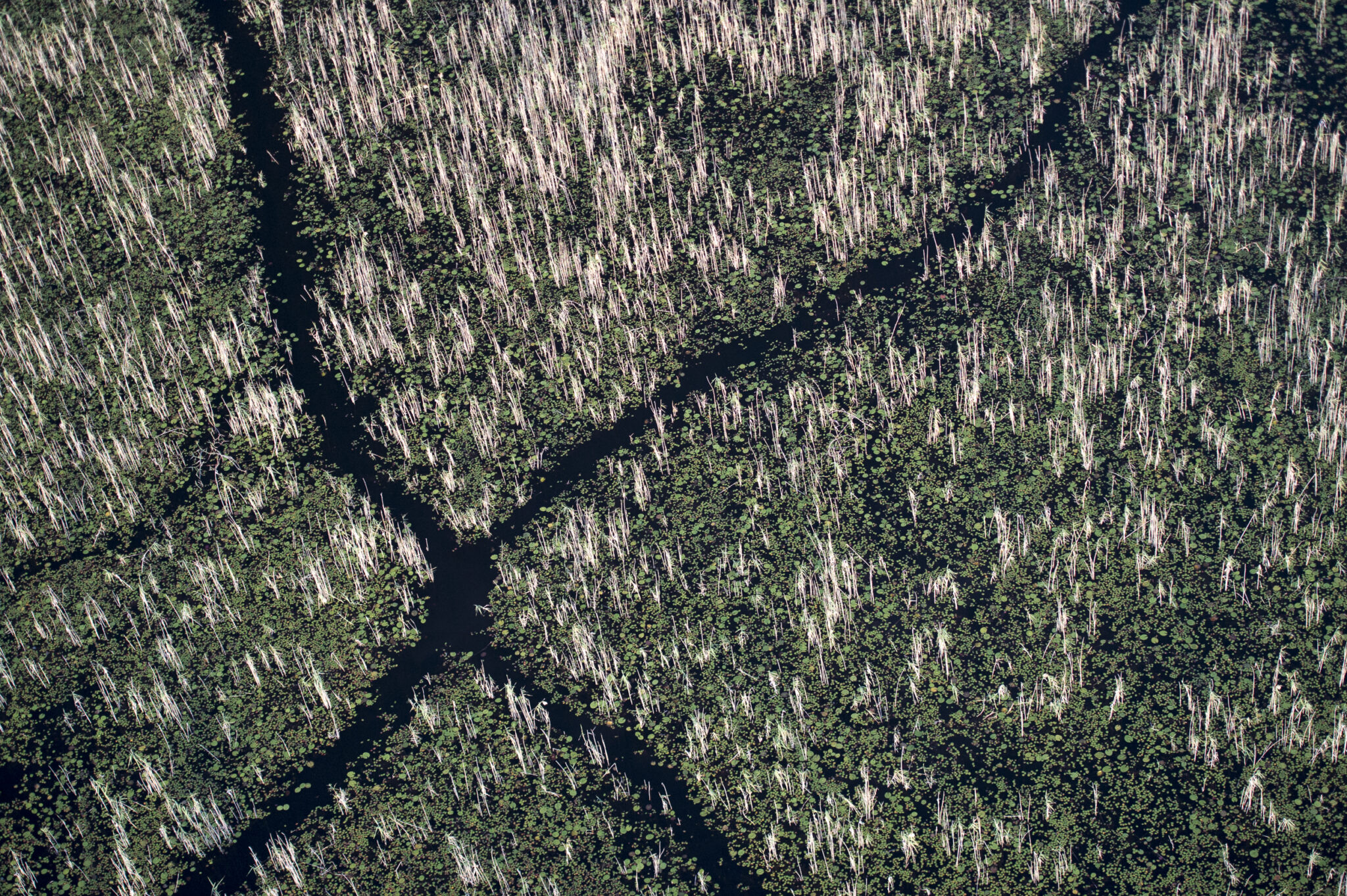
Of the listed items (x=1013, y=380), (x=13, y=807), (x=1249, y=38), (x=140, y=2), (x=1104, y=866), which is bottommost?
(x=1104, y=866)

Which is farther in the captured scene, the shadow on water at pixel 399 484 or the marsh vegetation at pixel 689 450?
the shadow on water at pixel 399 484

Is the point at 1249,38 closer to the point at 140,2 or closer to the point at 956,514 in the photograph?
the point at 956,514

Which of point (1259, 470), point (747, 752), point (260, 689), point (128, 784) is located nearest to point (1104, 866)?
point (747, 752)

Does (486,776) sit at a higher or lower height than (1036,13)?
lower

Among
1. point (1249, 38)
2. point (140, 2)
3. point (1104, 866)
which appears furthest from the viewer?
point (140, 2)

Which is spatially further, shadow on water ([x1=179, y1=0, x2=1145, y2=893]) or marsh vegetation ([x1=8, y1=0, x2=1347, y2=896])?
shadow on water ([x1=179, y1=0, x2=1145, y2=893])

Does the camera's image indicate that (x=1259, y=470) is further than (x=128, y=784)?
Yes

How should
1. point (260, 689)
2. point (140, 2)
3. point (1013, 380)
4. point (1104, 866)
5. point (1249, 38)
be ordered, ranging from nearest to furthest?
point (1104, 866)
point (260, 689)
point (1013, 380)
point (1249, 38)
point (140, 2)
